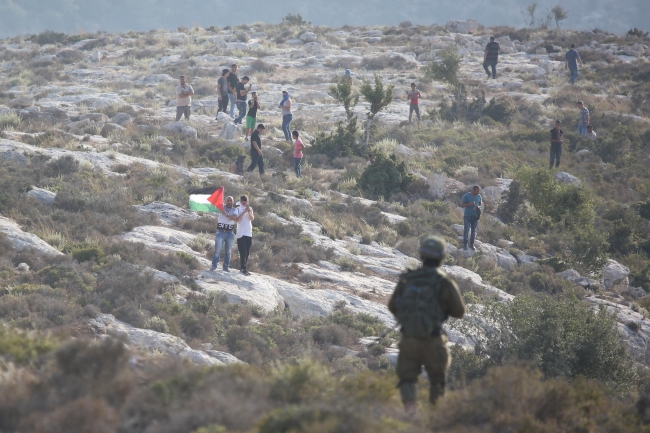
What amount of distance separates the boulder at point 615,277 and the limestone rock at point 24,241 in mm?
14312

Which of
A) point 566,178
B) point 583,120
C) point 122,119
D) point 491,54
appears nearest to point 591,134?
point 583,120

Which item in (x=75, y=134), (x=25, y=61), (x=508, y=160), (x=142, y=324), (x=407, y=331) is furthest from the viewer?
(x=25, y=61)

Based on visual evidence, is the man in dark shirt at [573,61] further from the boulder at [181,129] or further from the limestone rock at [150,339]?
the limestone rock at [150,339]

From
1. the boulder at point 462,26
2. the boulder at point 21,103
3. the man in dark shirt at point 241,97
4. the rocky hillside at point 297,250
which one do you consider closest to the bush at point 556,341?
the rocky hillside at point 297,250

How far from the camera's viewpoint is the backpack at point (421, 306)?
5.46m

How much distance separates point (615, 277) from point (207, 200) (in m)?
11.7

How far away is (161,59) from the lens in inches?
1674

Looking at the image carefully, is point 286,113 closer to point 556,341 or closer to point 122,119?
point 122,119

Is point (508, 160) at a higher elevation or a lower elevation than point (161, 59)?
lower

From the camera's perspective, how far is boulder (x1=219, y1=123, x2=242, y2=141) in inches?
993

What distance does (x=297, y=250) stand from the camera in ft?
51.4

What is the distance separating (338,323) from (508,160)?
56.6ft

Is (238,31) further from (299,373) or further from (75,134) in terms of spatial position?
(299,373)

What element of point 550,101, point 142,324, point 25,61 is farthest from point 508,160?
point 25,61
